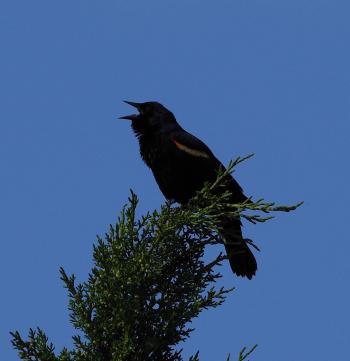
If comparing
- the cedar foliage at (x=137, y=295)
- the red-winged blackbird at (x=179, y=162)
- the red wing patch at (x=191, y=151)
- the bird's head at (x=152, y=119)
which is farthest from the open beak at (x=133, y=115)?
the cedar foliage at (x=137, y=295)

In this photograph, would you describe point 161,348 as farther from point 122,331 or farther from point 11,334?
point 11,334

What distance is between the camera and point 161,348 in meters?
3.89

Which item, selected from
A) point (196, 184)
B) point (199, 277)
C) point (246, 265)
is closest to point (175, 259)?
point (199, 277)

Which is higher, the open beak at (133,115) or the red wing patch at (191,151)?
the open beak at (133,115)

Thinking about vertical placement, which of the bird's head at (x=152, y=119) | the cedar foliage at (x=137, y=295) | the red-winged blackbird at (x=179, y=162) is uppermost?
the bird's head at (x=152, y=119)

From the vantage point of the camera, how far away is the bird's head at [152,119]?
6.66 m

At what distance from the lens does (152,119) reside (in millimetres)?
6754

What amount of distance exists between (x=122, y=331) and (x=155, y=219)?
831 millimetres

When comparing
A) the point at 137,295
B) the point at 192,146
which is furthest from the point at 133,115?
the point at 137,295

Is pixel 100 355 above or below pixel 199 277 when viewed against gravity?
below

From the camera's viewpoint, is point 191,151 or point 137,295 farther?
point 191,151

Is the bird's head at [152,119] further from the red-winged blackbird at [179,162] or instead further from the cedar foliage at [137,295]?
the cedar foliage at [137,295]

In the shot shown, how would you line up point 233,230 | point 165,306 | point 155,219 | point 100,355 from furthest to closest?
point 233,230 < point 155,219 < point 165,306 < point 100,355

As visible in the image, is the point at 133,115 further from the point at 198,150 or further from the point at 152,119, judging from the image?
the point at 198,150
